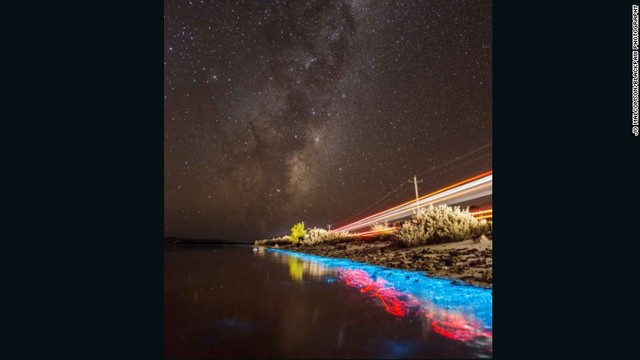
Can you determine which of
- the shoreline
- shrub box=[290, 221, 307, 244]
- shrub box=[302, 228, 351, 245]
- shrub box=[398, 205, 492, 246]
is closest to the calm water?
the shoreline

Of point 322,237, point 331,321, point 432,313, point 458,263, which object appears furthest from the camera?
point 322,237

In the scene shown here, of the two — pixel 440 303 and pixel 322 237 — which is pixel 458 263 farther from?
pixel 322 237

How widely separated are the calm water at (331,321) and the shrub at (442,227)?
17.1 ft

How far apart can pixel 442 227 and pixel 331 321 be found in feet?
28.6

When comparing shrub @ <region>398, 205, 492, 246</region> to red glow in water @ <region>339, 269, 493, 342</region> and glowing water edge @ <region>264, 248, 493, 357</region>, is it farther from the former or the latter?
red glow in water @ <region>339, 269, 493, 342</region>

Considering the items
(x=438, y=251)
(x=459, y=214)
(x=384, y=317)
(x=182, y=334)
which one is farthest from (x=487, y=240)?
(x=182, y=334)

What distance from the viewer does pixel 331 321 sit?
3387 millimetres

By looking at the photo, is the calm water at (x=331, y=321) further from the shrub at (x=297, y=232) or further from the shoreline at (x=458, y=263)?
the shrub at (x=297, y=232)

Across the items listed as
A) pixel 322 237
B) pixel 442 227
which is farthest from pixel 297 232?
pixel 442 227

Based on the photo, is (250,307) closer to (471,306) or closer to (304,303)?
(304,303)

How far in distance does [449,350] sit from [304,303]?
2.17m

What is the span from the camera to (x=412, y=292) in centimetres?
473

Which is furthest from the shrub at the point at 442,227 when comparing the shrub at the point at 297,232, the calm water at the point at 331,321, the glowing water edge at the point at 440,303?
the shrub at the point at 297,232

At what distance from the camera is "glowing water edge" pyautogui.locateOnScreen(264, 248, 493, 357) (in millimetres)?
2910
